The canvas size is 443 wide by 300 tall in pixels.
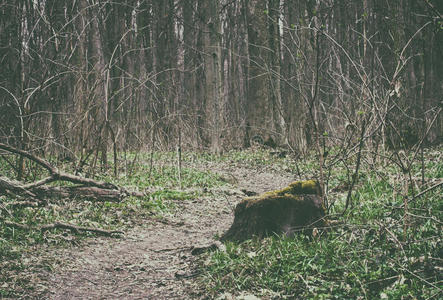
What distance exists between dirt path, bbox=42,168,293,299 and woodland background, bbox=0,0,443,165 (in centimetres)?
207

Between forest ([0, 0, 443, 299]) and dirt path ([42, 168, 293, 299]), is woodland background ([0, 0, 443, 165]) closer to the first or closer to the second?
forest ([0, 0, 443, 299])

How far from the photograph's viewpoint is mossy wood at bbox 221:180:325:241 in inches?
188

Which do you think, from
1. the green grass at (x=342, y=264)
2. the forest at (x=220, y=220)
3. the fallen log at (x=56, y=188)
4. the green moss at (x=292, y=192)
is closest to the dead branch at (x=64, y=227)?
the forest at (x=220, y=220)

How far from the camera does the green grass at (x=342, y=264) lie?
3.44 m

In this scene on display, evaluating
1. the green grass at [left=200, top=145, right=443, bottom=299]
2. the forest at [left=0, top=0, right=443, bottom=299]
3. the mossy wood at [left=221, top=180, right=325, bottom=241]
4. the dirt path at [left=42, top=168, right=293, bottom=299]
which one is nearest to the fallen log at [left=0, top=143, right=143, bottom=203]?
the forest at [left=0, top=0, right=443, bottom=299]

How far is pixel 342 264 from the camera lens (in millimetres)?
3826

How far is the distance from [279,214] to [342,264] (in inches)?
45.4

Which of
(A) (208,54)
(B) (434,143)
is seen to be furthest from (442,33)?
(A) (208,54)

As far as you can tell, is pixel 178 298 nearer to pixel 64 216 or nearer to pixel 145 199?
pixel 64 216

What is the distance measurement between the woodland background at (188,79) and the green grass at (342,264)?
177 cm

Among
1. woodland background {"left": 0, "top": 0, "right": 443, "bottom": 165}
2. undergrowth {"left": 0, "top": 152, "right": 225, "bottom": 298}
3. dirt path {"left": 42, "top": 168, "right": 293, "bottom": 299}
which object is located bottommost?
dirt path {"left": 42, "top": 168, "right": 293, "bottom": 299}

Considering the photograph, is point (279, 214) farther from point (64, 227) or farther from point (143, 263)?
point (64, 227)

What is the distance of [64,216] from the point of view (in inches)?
235

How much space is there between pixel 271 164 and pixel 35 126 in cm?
695
